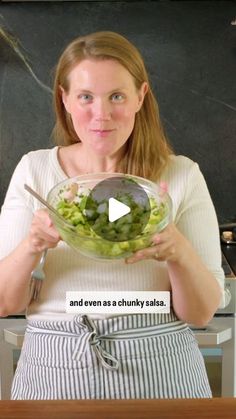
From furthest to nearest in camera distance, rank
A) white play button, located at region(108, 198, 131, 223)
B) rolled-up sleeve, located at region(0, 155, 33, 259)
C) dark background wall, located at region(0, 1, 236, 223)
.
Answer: dark background wall, located at region(0, 1, 236, 223), rolled-up sleeve, located at region(0, 155, 33, 259), white play button, located at region(108, 198, 131, 223)

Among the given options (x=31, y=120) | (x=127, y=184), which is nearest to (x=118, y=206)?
(x=127, y=184)

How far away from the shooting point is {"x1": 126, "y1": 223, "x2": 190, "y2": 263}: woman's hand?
432mm

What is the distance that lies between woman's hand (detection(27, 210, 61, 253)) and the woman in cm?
2

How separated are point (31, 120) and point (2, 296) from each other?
623mm

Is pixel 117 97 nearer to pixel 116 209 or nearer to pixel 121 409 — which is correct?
pixel 116 209

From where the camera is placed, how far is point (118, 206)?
436mm

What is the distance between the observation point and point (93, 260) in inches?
20.6

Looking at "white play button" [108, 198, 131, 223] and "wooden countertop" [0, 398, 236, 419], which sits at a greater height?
"white play button" [108, 198, 131, 223]

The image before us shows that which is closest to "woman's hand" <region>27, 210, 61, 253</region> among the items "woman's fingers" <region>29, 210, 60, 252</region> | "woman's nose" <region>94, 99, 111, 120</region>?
"woman's fingers" <region>29, 210, 60, 252</region>

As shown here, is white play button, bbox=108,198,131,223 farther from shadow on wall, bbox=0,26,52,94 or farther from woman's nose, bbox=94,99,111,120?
shadow on wall, bbox=0,26,52,94

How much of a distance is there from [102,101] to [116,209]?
0.36 feet

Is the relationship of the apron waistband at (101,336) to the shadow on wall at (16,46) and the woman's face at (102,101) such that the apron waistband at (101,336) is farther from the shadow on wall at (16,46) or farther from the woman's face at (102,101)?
the shadow on wall at (16,46)

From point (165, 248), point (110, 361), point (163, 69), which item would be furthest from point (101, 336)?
point (163, 69)

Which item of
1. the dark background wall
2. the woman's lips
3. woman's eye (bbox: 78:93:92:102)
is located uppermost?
the dark background wall
